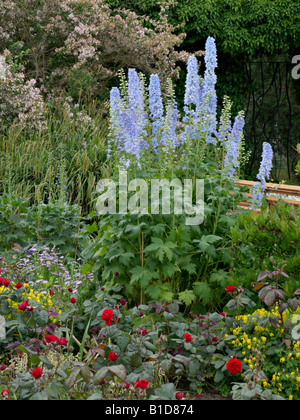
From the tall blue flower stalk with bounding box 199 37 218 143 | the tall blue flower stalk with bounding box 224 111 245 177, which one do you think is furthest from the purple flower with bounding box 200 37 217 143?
the tall blue flower stalk with bounding box 224 111 245 177

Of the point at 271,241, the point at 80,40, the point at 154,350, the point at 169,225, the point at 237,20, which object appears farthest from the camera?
the point at 237,20

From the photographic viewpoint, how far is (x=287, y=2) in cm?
1080

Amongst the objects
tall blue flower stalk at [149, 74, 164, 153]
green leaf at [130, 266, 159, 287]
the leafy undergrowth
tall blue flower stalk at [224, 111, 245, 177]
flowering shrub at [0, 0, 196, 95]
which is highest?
flowering shrub at [0, 0, 196, 95]

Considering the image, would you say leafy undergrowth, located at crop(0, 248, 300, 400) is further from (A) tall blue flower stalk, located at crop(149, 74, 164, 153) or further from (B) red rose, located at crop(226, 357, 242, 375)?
(A) tall blue flower stalk, located at crop(149, 74, 164, 153)

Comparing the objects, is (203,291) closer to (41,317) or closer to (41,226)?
(41,317)

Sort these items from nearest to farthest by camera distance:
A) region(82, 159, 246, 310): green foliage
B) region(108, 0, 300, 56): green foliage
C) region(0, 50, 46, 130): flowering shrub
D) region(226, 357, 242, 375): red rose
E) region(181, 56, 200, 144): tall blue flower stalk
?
region(226, 357, 242, 375): red rose
region(82, 159, 246, 310): green foliage
region(181, 56, 200, 144): tall blue flower stalk
region(0, 50, 46, 130): flowering shrub
region(108, 0, 300, 56): green foliage

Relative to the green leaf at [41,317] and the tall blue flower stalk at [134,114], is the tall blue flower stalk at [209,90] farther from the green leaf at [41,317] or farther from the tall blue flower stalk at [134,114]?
the green leaf at [41,317]

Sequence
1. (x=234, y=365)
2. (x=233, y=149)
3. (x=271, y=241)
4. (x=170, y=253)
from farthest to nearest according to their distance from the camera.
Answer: (x=233, y=149) → (x=271, y=241) → (x=170, y=253) → (x=234, y=365)

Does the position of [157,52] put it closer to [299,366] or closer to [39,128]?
[39,128]

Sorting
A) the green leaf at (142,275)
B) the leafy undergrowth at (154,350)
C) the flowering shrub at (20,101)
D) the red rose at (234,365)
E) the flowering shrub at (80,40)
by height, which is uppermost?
the flowering shrub at (80,40)

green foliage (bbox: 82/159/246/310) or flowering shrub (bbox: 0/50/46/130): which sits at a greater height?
flowering shrub (bbox: 0/50/46/130)

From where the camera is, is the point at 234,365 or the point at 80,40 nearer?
the point at 234,365

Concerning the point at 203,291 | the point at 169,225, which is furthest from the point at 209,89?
the point at 203,291

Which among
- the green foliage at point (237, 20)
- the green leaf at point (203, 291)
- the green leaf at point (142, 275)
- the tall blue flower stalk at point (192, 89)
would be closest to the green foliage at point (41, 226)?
the tall blue flower stalk at point (192, 89)
